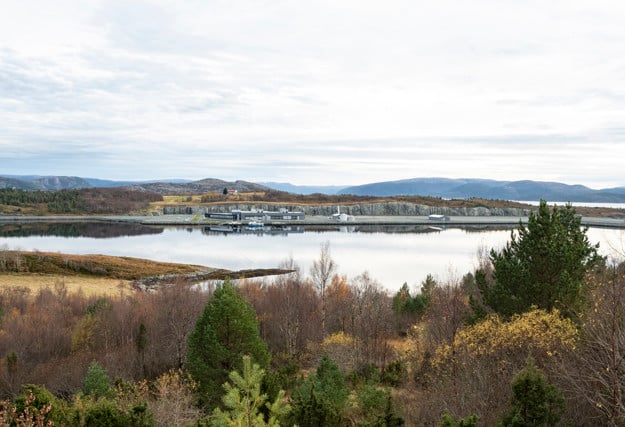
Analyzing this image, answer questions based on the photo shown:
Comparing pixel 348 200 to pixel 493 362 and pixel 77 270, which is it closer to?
pixel 77 270

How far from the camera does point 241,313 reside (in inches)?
690

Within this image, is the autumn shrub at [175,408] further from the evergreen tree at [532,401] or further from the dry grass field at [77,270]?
the dry grass field at [77,270]

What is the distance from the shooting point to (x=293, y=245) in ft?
285

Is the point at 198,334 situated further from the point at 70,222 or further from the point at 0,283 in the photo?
the point at 70,222

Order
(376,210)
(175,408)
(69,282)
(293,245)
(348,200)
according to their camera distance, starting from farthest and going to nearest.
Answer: (348,200)
(376,210)
(293,245)
(69,282)
(175,408)

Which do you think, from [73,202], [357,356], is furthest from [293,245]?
[73,202]

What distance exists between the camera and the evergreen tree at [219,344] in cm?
1711

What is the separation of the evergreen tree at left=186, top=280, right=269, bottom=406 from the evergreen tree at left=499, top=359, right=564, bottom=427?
9.14 meters

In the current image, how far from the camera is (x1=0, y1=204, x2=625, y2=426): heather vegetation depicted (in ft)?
36.6

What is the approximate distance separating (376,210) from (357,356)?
136621 millimetres

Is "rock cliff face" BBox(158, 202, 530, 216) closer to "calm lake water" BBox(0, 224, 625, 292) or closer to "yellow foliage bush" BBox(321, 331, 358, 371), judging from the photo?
"calm lake water" BBox(0, 224, 625, 292)

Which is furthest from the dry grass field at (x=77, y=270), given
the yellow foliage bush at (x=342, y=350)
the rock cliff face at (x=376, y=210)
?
the rock cliff face at (x=376, y=210)

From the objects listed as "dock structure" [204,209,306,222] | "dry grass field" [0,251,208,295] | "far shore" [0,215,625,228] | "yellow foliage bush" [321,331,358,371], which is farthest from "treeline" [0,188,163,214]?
"yellow foliage bush" [321,331,358,371]

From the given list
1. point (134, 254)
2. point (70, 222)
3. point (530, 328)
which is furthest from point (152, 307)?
point (70, 222)
